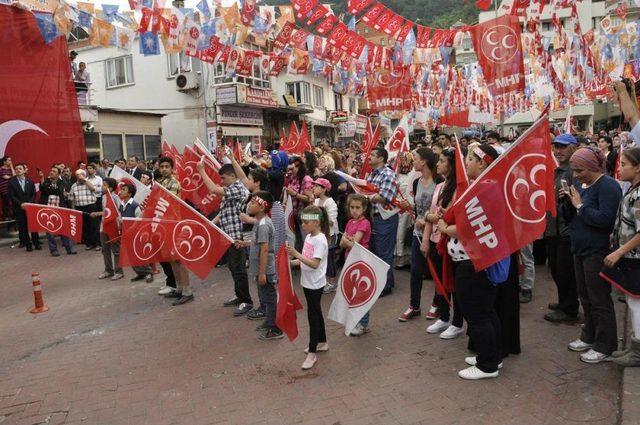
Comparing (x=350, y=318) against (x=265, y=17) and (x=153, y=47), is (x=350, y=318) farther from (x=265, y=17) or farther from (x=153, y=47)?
(x=265, y=17)

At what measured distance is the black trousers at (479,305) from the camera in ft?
13.6

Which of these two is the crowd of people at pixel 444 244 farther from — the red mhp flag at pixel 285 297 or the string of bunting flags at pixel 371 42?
the string of bunting flags at pixel 371 42

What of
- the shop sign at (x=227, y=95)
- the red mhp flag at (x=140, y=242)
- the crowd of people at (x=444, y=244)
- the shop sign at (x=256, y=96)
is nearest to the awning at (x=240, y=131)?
the shop sign at (x=227, y=95)

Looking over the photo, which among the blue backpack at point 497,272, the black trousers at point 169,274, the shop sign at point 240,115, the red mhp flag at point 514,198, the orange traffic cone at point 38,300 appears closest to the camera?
the red mhp flag at point 514,198

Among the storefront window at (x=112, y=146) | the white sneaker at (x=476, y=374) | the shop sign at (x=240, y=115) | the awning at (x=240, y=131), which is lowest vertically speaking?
the white sneaker at (x=476, y=374)

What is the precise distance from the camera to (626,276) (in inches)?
158

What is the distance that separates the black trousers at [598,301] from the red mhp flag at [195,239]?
12.5ft

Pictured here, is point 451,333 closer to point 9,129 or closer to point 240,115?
point 9,129

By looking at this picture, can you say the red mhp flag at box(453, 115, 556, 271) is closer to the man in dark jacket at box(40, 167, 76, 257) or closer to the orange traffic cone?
the orange traffic cone

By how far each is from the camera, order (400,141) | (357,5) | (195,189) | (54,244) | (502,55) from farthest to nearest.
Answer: (54,244)
(357,5)
(400,141)
(502,55)
(195,189)

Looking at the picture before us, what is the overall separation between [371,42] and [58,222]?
10.5 meters

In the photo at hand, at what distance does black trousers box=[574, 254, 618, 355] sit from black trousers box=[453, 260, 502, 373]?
886mm

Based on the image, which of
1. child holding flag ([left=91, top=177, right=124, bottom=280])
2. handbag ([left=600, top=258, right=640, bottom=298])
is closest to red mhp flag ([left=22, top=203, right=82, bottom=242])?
child holding flag ([left=91, top=177, right=124, bottom=280])

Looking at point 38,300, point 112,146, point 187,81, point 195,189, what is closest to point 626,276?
point 195,189
